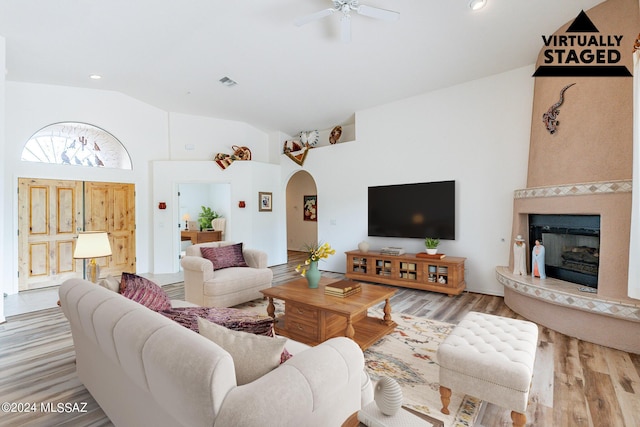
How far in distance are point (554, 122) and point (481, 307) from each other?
7.89ft

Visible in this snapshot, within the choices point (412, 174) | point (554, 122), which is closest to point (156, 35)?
point (412, 174)

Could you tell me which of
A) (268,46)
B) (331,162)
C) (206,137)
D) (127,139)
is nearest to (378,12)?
(268,46)

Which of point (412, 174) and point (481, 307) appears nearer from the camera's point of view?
point (481, 307)

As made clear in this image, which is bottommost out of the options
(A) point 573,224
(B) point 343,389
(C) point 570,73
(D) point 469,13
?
(B) point 343,389

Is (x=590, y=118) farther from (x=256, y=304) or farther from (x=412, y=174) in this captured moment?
(x=256, y=304)

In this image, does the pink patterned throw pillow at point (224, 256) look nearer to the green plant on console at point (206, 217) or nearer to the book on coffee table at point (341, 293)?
the book on coffee table at point (341, 293)

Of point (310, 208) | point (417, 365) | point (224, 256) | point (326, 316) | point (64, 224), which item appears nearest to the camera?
point (417, 365)

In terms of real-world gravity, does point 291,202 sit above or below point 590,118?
below

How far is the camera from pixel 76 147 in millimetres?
5531

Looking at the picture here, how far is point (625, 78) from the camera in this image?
293 cm

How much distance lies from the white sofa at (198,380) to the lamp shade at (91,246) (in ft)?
3.65

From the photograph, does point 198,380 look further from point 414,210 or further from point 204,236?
point 204,236

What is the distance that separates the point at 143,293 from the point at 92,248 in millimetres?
989

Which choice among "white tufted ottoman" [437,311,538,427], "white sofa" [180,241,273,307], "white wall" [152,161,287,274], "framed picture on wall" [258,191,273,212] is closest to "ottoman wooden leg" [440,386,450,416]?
"white tufted ottoman" [437,311,538,427]
